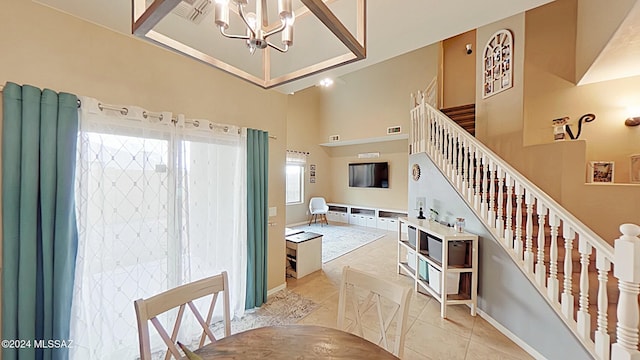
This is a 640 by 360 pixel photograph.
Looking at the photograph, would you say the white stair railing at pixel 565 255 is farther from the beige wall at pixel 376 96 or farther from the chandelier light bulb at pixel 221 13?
the beige wall at pixel 376 96

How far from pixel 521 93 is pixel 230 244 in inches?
164

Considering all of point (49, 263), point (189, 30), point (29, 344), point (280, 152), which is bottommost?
point (29, 344)

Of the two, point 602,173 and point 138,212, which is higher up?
point 602,173

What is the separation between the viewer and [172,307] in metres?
1.24

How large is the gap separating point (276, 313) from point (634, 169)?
15.0ft

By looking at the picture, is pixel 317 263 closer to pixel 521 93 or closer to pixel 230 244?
pixel 230 244

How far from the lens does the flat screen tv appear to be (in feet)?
23.3

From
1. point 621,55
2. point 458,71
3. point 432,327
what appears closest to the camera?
point 432,327

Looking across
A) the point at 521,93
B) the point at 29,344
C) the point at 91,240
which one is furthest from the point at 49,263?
the point at 521,93

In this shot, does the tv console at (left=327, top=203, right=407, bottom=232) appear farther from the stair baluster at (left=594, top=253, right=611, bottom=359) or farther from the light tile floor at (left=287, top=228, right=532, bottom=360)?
the stair baluster at (left=594, top=253, right=611, bottom=359)

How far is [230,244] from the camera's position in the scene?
100.0 inches

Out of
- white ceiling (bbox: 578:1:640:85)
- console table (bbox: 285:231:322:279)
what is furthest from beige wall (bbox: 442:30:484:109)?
console table (bbox: 285:231:322:279)

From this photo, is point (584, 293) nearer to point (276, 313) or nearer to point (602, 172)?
point (602, 172)

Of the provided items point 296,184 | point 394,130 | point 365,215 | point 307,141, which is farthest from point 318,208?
point 394,130
